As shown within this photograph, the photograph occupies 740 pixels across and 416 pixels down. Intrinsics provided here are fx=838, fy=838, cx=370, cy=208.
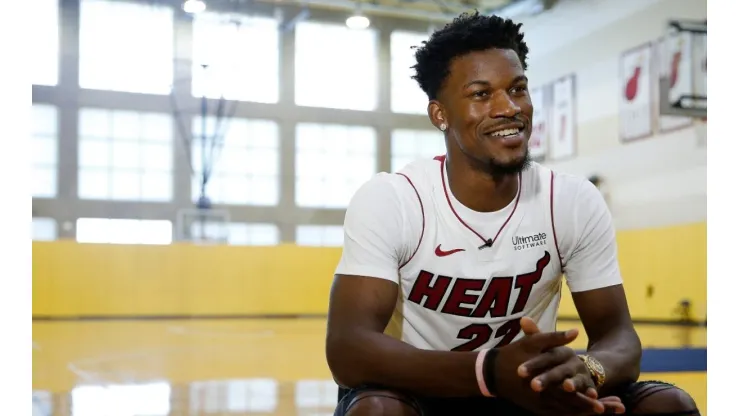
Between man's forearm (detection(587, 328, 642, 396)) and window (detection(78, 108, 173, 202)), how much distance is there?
13.3 m

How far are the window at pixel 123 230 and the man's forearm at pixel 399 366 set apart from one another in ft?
42.3

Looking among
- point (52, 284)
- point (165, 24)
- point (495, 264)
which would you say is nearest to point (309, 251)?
point (52, 284)

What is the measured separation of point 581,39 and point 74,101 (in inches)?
327

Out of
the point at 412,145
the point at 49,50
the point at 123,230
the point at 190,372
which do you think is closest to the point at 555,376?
the point at 190,372

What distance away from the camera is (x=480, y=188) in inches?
76.4

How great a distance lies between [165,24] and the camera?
561 inches

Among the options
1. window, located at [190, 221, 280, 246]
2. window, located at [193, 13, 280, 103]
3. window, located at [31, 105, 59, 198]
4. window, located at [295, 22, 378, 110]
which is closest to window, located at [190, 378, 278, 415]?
window, located at [190, 221, 280, 246]

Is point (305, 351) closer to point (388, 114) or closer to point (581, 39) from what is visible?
point (581, 39)

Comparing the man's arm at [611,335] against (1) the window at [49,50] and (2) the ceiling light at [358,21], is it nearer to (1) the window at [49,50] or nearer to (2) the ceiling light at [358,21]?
(2) the ceiling light at [358,21]

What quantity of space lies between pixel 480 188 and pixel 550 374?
1.89 feet

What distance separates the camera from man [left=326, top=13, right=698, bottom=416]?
1.71m

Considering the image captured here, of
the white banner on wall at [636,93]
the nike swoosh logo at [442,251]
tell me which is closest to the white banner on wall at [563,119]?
the white banner on wall at [636,93]

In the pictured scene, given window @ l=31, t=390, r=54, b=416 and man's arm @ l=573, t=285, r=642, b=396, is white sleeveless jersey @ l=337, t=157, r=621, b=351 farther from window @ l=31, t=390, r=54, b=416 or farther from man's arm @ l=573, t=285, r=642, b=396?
window @ l=31, t=390, r=54, b=416

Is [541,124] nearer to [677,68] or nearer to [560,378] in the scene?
[677,68]
